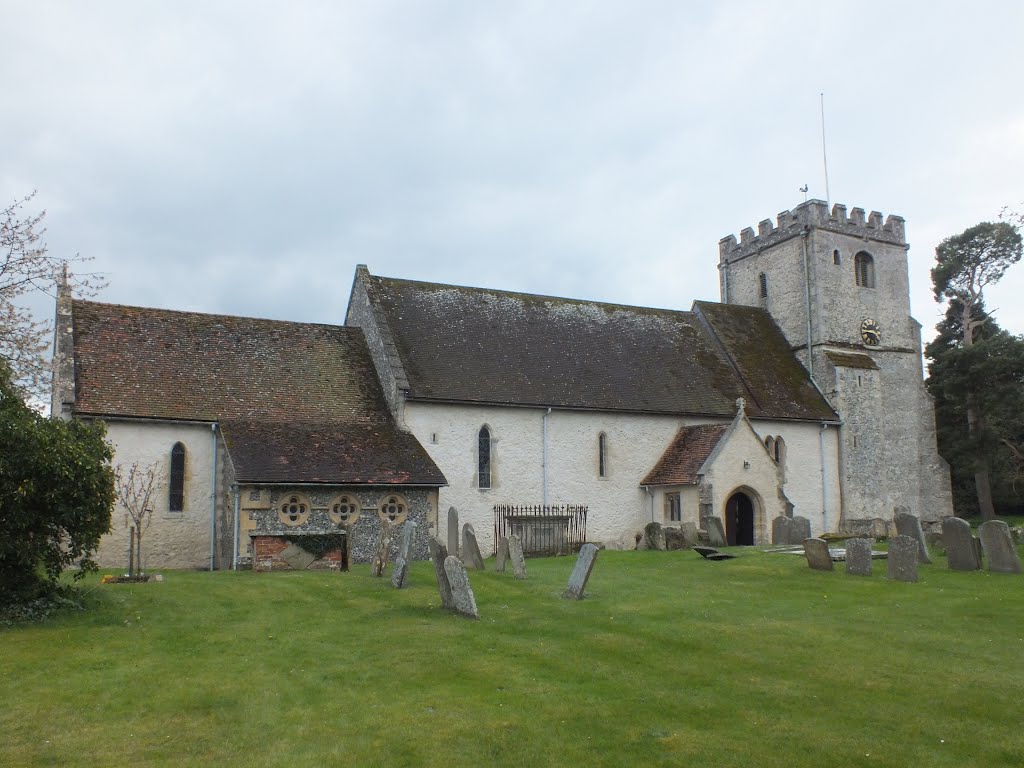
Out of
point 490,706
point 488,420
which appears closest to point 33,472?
point 490,706

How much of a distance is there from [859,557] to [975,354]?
28975 millimetres

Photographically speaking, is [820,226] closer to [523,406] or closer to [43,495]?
[523,406]

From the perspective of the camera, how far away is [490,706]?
944 centimetres

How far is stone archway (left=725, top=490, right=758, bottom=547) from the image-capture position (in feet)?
98.0

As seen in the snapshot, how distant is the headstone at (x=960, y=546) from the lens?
63.1 feet

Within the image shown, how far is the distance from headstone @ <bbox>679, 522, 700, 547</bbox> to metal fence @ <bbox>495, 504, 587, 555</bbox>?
136 inches

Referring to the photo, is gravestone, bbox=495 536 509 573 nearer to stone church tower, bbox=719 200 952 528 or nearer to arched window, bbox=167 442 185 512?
arched window, bbox=167 442 185 512

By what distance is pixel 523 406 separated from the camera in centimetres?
2914

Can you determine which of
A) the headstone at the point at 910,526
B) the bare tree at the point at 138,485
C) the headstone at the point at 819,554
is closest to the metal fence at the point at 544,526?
the headstone at the point at 819,554

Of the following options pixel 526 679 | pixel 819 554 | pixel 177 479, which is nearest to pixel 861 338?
pixel 819 554

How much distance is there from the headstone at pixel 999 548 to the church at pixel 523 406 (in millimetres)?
9962

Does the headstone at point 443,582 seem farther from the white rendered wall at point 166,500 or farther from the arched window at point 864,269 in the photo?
the arched window at point 864,269

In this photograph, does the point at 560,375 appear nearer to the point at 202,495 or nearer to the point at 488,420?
the point at 488,420

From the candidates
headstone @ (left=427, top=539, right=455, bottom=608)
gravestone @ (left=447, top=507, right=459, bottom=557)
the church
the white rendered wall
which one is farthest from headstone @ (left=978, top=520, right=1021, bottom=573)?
the white rendered wall
